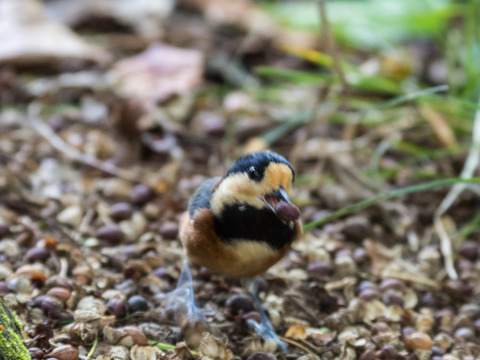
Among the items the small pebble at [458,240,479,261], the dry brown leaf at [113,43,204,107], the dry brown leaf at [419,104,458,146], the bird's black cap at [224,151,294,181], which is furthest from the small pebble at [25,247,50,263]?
the dry brown leaf at [419,104,458,146]

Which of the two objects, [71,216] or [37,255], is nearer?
[37,255]

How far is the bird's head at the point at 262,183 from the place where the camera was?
2164 mm

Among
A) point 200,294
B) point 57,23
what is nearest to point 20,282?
point 200,294

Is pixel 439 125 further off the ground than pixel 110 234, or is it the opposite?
pixel 439 125

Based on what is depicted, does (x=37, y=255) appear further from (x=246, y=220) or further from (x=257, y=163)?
(x=257, y=163)

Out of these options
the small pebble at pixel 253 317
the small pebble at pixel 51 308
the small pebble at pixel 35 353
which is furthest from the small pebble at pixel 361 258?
the small pebble at pixel 35 353

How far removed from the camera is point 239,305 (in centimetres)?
263

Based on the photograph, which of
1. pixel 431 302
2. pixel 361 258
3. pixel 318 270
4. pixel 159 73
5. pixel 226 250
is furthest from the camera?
pixel 159 73

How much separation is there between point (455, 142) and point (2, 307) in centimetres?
A: 270

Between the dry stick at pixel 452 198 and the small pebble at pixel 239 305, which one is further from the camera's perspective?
the dry stick at pixel 452 198

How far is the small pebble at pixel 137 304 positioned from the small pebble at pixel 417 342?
1021 mm

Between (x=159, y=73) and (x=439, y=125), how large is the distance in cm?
190

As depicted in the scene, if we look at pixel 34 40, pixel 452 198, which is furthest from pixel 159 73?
pixel 452 198

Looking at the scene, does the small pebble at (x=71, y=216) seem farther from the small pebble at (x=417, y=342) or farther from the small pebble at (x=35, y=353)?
the small pebble at (x=417, y=342)
